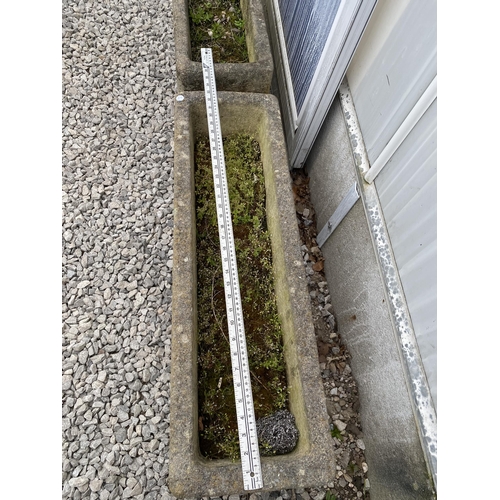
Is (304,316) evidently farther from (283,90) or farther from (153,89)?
(153,89)

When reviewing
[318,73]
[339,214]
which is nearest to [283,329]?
[339,214]

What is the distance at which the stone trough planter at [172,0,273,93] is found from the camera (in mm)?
2395

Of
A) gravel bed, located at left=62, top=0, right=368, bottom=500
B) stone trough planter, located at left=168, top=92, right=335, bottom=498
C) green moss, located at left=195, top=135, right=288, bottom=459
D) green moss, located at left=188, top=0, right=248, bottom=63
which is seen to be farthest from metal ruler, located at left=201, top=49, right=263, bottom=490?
gravel bed, located at left=62, top=0, right=368, bottom=500

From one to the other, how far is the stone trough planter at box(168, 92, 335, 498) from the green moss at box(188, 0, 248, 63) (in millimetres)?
779

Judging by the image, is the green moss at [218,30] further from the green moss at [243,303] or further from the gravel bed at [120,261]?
the green moss at [243,303]

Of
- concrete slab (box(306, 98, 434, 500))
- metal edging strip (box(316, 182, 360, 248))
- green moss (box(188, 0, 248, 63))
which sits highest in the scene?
green moss (box(188, 0, 248, 63))

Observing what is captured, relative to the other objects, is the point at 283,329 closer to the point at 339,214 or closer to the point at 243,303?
the point at 243,303

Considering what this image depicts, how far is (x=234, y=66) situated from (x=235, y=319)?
1.61 meters

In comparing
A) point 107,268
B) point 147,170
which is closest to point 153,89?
point 147,170

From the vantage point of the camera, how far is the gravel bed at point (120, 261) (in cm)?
213

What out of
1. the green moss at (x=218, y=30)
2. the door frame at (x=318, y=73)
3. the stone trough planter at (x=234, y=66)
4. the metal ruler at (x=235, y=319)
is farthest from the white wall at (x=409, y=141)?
the green moss at (x=218, y=30)

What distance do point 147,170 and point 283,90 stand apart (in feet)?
4.22

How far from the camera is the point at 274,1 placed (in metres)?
3.30

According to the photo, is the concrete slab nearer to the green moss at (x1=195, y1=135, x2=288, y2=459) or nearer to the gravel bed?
the gravel bed
